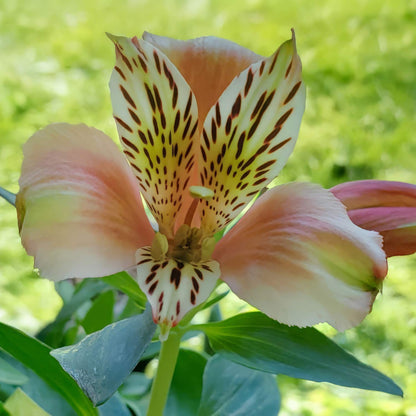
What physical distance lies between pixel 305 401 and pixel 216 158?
98 cm

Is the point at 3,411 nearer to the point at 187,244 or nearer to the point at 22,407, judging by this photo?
the point at 22,407

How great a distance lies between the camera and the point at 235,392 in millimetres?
523

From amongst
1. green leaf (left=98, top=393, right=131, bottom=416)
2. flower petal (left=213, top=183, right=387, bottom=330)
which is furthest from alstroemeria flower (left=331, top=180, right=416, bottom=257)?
green leaf (left=98, top=393, right=131, bottom=416)

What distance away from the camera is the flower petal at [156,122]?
1.11ft

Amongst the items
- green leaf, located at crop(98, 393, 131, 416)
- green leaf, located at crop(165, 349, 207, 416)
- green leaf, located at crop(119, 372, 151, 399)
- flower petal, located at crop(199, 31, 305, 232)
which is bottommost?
green leaf, located at crop(119, 372, 151, 399)

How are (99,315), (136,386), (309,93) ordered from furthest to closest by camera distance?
(309,93) → (136,386) → (99,315)

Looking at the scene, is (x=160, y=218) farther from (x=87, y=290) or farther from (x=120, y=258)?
(x=87, y=290)

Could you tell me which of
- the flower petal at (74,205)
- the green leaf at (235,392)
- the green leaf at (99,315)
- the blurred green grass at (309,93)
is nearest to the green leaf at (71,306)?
the green leaf at (99,315)

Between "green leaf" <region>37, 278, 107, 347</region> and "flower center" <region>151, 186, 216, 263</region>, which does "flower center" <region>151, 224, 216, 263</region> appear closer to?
"flower center" <region>151, 186, 216, 263</region>

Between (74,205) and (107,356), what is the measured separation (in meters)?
0.08

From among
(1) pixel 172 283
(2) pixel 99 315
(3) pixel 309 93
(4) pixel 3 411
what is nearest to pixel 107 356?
(1) pixel 172 283

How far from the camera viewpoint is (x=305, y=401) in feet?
4.12

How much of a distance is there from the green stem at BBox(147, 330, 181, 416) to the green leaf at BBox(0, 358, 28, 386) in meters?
0.12

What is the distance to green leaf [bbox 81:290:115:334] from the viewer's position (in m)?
0.57
